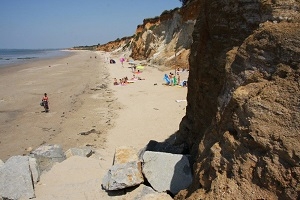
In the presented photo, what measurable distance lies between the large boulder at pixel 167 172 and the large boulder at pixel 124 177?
0.19m

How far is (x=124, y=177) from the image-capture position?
6.05 m

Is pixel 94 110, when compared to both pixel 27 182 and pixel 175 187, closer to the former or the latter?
pixel 27 182

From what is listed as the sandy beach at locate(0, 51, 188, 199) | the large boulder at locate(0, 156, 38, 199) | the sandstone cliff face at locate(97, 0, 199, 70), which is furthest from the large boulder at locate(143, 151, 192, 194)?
the sandstone cliff face at locate(97, 0, 199, 70)

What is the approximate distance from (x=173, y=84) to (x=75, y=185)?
17.1 meters

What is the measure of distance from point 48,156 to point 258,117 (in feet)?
21.9

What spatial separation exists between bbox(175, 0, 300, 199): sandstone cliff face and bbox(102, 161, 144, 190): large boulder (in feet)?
4.55

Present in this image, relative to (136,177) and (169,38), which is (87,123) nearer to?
(136,177)

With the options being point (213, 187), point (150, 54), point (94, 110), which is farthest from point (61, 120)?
point (150, 54)

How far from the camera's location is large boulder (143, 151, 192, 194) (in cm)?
567

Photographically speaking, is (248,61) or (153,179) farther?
(153,179)

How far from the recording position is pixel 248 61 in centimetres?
411

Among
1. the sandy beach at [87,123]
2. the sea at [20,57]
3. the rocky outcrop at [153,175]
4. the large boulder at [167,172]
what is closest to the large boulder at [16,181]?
the sandy beach at [87,123]

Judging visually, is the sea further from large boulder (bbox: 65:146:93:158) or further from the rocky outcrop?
the rocky outcrop

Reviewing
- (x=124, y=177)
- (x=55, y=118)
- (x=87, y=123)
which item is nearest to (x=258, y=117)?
(x=124, y=177)
